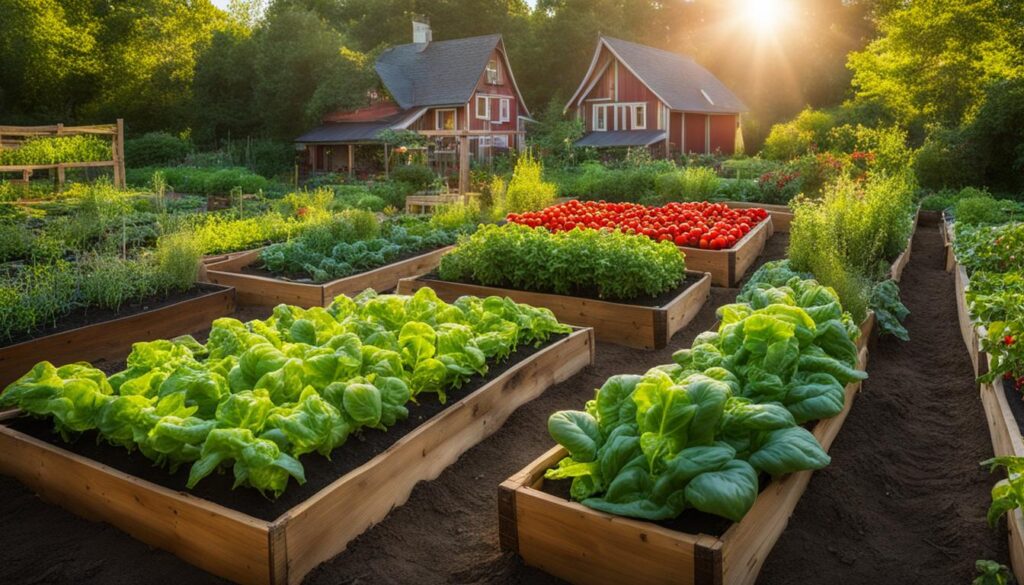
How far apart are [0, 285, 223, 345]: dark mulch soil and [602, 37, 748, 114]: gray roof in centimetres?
2603

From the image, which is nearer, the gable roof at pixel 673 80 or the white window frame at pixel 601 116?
the gable roof at pixel 673 80

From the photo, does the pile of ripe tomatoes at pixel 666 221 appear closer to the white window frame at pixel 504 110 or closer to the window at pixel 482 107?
the window at pixel 482 107

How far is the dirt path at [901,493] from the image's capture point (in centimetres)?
309

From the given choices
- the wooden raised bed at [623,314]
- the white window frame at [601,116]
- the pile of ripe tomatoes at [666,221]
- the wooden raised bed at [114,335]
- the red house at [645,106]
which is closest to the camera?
the wooden raised bed at [114,335]

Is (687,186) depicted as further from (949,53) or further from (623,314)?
(949,53)

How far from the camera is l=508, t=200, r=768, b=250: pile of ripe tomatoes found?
8.59m

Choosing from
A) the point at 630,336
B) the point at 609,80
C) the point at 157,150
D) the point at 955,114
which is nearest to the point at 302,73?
Result: the point at 157,150

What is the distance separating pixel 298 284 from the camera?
24.0 ft

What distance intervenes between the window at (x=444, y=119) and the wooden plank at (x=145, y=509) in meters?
27.6

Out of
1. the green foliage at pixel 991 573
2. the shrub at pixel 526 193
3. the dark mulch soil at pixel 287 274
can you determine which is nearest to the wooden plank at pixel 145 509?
the green foliage at pixel 991 573

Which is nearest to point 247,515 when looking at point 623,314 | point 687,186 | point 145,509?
point 145,509

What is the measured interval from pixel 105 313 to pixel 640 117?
27.6 metres

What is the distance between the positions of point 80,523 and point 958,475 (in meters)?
4.28

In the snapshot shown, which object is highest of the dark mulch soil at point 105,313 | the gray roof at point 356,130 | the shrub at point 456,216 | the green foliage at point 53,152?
the gray roof at point 356,130
